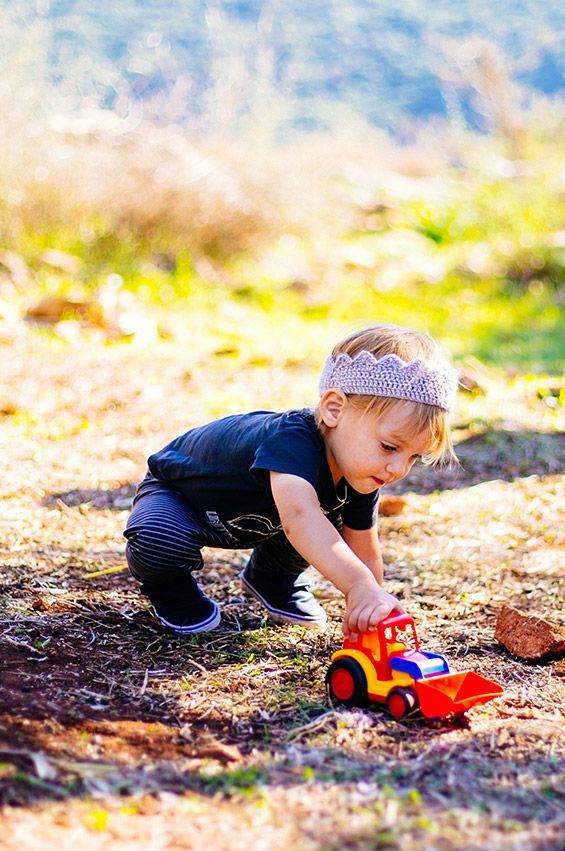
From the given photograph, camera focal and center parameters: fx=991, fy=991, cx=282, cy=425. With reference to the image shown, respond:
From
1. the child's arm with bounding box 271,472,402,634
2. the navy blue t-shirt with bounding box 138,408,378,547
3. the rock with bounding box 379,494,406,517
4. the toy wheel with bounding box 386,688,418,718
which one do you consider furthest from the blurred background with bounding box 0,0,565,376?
the toy wheel with bounding box 386,688,418,718

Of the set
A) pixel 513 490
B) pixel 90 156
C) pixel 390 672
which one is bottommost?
pixel 513 490

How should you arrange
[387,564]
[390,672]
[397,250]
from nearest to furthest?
[390,672] → [387,564] → [397,250]

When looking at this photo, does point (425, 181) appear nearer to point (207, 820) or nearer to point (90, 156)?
point (90, 156)

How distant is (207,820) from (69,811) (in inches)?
9.4


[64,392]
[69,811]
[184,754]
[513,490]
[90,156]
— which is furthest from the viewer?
[90,156]

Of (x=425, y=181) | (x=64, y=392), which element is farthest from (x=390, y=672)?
(x=425, y=181)

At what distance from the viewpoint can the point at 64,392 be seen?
18.6ft

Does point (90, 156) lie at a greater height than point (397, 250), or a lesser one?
greater

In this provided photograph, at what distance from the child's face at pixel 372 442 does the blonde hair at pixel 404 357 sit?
0.06ft

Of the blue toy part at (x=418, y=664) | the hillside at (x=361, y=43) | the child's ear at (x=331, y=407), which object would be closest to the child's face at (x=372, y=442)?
the child's ear at (x=331, y=407)

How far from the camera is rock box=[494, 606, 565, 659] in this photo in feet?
9.11

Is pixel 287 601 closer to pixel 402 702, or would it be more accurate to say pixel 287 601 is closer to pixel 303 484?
pixel 303 484

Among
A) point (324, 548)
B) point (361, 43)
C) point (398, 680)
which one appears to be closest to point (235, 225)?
point (324, 548)

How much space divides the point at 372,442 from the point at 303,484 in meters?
0.22
